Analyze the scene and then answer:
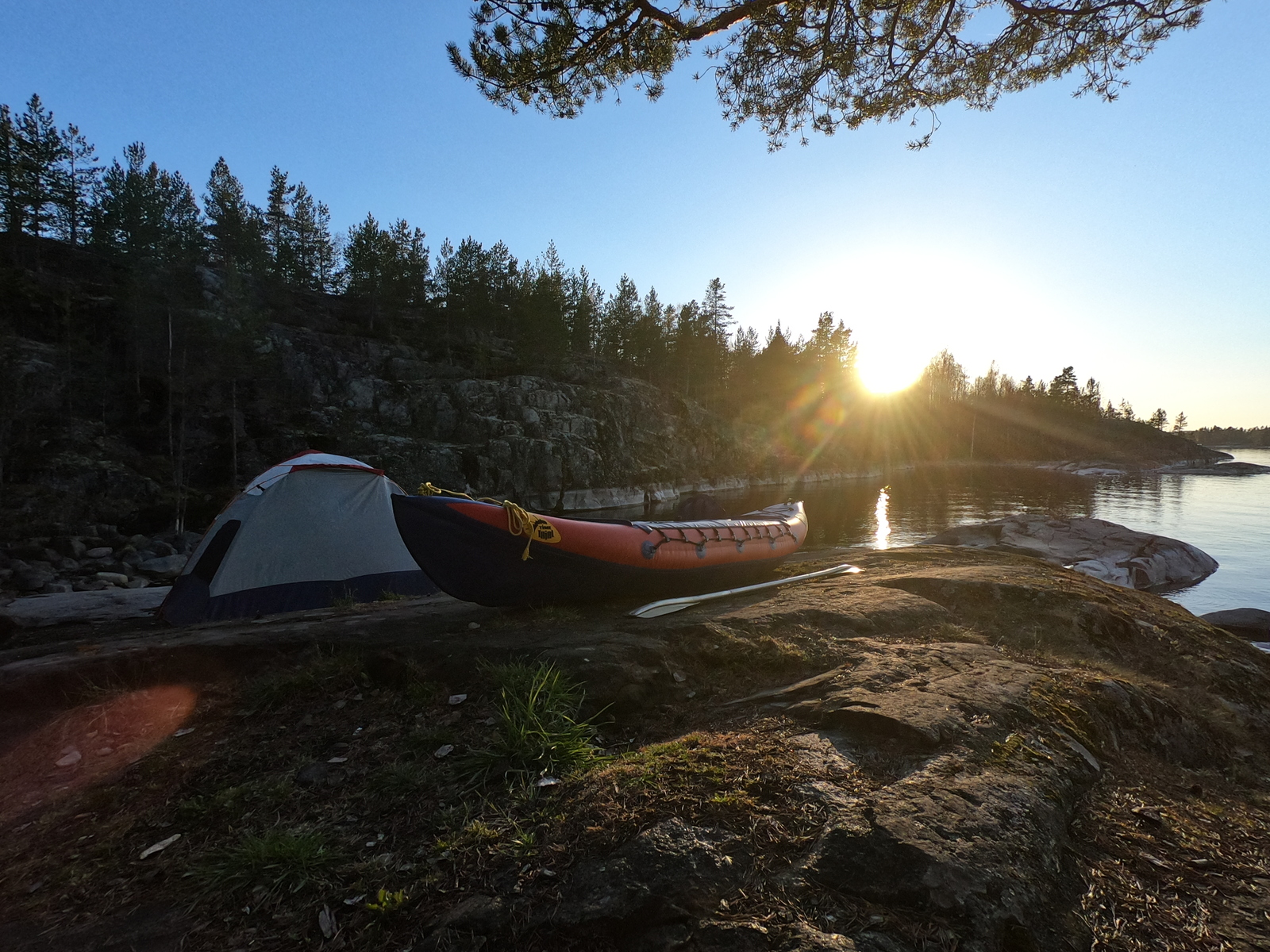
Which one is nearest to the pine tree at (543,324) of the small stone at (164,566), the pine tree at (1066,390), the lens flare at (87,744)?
the small stone at (164,566)

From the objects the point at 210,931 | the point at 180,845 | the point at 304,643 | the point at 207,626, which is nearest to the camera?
the point at 210,931

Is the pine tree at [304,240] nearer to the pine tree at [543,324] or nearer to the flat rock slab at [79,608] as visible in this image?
the pine tree at [543,324]

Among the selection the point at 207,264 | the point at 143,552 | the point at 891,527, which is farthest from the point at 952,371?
the point at 143,552

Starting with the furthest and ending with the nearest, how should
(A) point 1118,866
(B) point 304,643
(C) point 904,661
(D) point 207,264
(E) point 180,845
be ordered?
(D) point 207,264 → (B) point 304,643 → (C) point 904,661 → (E) point 180,845 → (A) point 1118,866

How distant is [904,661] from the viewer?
191 inches

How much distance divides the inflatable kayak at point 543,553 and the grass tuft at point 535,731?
1.96 meters

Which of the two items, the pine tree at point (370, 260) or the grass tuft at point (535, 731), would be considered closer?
the grass tuft at point (535, 731)

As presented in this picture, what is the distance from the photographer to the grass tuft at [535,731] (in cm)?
342

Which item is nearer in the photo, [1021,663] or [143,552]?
[1021,663]

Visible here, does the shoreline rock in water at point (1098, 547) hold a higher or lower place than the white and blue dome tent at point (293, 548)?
lower

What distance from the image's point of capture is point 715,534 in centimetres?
806

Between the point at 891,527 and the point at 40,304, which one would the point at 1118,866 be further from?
the point at 40,304

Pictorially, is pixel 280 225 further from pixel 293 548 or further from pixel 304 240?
pixel 293 548

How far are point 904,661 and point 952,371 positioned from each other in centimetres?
14182
